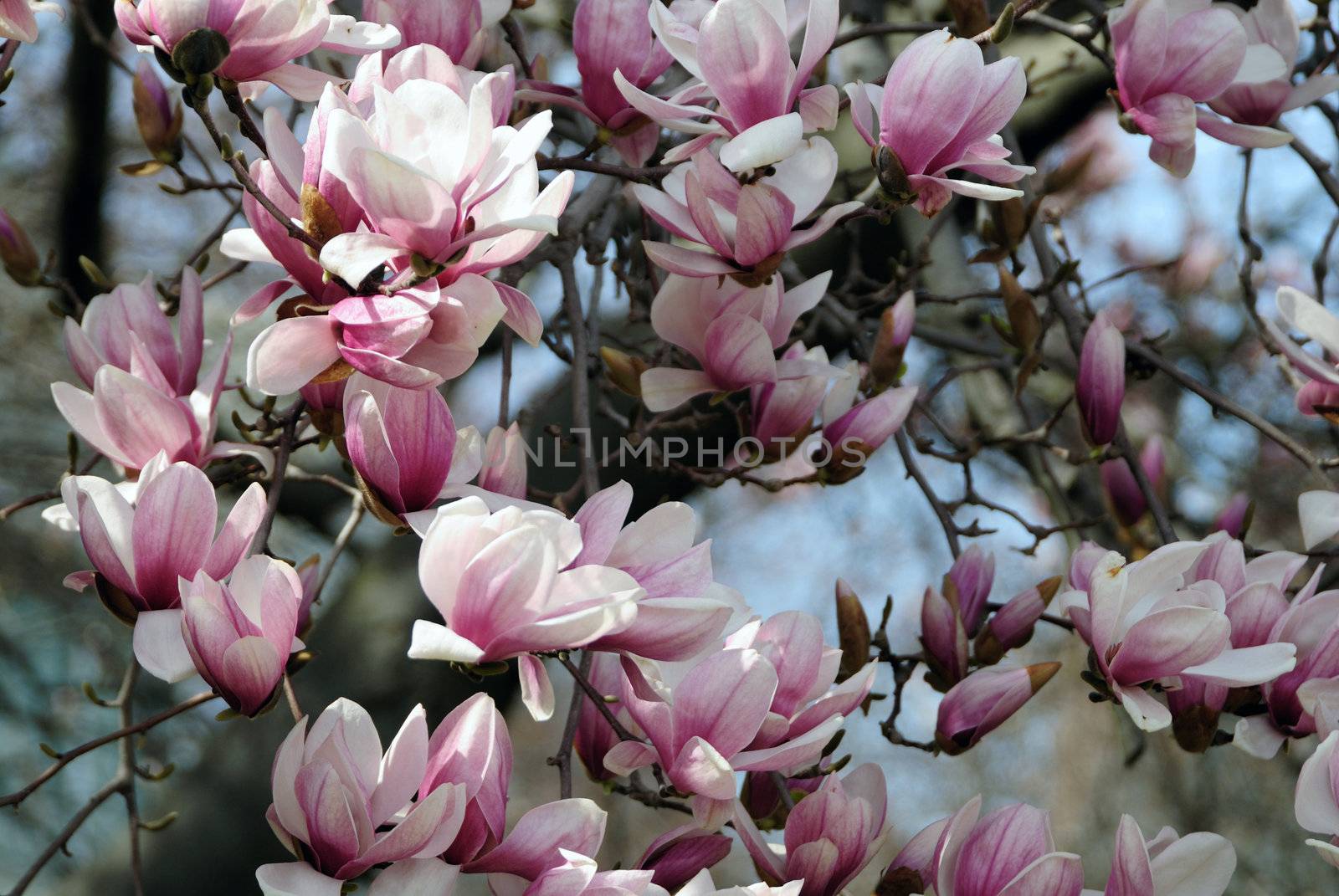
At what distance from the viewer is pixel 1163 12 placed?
724mm

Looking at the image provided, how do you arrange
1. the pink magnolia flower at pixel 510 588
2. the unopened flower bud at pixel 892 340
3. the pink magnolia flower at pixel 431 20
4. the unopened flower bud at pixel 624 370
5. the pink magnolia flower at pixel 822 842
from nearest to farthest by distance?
the pink magnolia flower at pixel 510 588
the pink magnolia flower at pixel 822 842
the pink magnolia flower at pixel 431 20
the unopened flower bud at pixel 624 370
the unopened flower bud at pixel 892 340

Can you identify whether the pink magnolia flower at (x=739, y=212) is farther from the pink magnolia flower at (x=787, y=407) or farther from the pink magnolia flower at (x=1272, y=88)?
the pink magnolia flower at (x=1272, y=88)

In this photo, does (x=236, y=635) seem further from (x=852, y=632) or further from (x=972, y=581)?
(x=972, y=581)

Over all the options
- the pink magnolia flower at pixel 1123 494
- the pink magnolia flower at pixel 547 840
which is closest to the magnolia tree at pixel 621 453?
the pink magnolia flower at pixel 547 840

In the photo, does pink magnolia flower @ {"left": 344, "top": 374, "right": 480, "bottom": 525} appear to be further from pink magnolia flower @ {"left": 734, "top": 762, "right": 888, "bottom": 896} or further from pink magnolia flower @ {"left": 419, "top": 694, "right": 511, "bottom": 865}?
pink magnolia flower @ {"left": 734, "top": 762, "right": 888, "bottom": 896}

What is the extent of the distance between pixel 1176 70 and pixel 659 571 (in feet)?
1.65

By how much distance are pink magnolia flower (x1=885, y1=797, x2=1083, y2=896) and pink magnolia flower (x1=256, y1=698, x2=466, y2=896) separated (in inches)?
9.6

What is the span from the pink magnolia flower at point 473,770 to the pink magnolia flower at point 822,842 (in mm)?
121

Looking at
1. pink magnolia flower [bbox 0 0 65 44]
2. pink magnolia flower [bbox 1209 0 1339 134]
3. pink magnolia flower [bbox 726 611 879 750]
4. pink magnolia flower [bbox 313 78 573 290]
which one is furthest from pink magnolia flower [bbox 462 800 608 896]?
pink magnolia flower [bbox 1209 0 1339 134]

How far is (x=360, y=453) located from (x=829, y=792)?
0.88ft

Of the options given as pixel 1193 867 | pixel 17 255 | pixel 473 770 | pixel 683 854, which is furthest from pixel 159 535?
pixel 17 255

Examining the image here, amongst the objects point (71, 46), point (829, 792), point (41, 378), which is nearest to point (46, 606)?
point (41, 378)

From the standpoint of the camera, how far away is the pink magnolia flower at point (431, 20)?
0.66 m

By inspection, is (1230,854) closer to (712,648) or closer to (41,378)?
(712,648)
